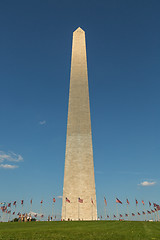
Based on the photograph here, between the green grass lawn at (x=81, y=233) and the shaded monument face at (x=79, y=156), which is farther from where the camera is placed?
the shaded monument face at (x=79, y=156)

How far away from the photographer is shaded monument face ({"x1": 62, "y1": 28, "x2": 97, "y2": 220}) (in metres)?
36.2

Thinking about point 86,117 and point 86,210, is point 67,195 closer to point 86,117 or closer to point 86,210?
point 86,210

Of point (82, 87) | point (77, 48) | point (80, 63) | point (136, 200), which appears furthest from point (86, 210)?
point (77, 48)

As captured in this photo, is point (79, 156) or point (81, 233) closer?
point (81, 233)

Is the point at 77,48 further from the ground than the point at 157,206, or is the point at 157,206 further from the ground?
the point at 77,48

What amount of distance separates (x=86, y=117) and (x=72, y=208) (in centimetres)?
1652

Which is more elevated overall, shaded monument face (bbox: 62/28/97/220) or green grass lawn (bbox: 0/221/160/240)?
shaded monument face (bbox: 62/28/97/220)

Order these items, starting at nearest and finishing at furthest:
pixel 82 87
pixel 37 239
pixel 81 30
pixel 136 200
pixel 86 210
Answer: pixel 37 239 → pixel 86 210 → pixel 136 200 → pixel 82 87 → pixel 81 30

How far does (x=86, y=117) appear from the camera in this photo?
1666 inches

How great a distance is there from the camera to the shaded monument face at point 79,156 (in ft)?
119

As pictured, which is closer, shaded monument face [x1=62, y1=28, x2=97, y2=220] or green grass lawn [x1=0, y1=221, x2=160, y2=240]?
green grass lawn [x1=0, y1=221, x2=160, y2=240]

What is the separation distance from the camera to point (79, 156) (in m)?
39.1

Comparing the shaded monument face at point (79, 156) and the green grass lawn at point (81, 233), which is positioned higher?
the shaded monument face at point (79, 156)

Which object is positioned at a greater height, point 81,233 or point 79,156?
point 79,156
